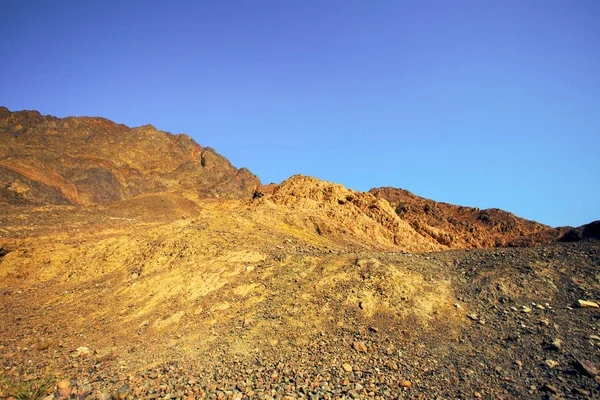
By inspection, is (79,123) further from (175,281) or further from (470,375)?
(470,375)

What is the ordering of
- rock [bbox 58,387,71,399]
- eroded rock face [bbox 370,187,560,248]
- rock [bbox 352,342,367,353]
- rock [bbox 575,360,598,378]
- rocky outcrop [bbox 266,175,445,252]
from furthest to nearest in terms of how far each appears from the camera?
eroded rock face [bbox 370,187,560,248], rocky outcrop [bbox 266,175,445,252], rock [bbox 352,342,367,353], rock [bbox 58,387,71,399], rock [bbox 575,360,598,378]

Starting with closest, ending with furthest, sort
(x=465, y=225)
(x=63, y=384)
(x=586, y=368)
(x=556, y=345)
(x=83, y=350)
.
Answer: (x=586, y=368)
(x=63, y=384)
(x=556, y=345)
(x=83, y=350)
(x=465, y=225)

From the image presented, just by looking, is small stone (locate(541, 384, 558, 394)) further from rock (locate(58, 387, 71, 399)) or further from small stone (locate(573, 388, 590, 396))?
rock (locate(58, 387, 71, 399))

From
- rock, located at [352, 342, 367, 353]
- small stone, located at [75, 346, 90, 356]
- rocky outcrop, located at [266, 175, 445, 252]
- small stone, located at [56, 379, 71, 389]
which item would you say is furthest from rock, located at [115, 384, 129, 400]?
rocky outcrop, located at [266, 175, 445, 252]

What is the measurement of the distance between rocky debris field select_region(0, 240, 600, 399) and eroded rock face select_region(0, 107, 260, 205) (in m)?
31.9

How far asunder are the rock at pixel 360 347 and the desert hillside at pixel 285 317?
1.7 inches

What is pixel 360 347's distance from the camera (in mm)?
7520

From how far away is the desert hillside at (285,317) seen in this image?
6602 mm

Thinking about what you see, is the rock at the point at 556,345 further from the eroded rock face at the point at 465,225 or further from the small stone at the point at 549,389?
the eroded rock face at the point at 465,225

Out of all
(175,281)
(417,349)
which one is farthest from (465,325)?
(175,281)

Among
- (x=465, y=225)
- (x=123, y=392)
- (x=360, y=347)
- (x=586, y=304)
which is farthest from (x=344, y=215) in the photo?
(x=465, y=225)

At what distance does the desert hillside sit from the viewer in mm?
6602

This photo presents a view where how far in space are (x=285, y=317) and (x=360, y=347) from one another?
6.20 ft

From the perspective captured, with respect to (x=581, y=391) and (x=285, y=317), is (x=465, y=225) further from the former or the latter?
(x=581, y=391)
